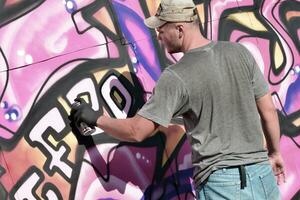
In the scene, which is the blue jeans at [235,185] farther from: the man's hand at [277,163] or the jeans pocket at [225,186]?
the man's hand at [277,163]

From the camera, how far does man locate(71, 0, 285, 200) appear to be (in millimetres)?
3006

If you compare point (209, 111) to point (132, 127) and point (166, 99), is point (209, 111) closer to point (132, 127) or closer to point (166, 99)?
point (166, 99)

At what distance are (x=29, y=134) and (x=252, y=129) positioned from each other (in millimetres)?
1254

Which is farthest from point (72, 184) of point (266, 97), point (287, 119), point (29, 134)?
point (287, 119)

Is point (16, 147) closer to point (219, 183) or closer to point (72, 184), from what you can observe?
point (72, 184)

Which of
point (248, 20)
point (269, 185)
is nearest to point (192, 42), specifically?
point (269, 185)

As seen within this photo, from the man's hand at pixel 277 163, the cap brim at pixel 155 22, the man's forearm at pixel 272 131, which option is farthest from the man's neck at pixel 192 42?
the man's hand at pixel 277 163

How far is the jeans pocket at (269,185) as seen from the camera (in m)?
3.16

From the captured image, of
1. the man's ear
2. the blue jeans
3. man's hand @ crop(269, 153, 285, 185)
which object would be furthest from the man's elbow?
man's hand @ crop(269, 153, 285, 185)

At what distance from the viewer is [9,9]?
3.40 m

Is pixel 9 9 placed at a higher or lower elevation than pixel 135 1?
higher

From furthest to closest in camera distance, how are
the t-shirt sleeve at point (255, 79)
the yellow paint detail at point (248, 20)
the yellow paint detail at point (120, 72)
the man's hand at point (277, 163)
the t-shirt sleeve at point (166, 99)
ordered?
the yellow paint detail at point (248, 20) < the yellow paint detail at point (120, 72) < the man's hand at point (277, 163) < the t-shirt sleeve at point (255, 79) < the t-shirt sleeve at point (166, 99)

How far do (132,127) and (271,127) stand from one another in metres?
0.84

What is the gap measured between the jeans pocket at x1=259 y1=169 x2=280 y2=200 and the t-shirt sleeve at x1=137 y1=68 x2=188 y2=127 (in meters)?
0.61
